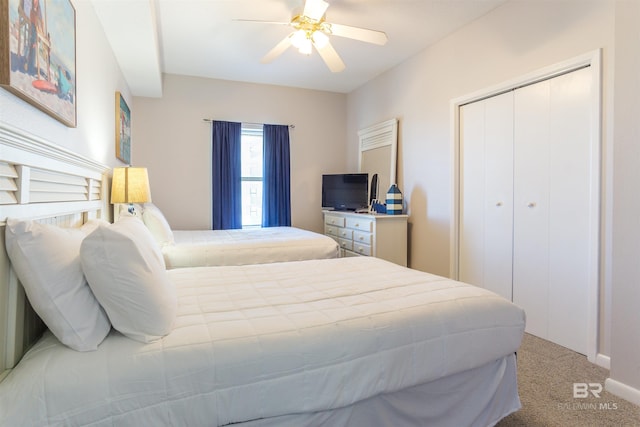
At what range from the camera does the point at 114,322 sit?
3.49 ft

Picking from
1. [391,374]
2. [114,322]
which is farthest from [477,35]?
[114,322]

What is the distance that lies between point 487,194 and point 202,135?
11.9 feet

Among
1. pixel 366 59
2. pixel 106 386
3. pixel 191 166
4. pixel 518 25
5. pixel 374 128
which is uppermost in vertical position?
pixel 366 59

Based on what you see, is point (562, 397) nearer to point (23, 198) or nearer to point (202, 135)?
point (23, 198)

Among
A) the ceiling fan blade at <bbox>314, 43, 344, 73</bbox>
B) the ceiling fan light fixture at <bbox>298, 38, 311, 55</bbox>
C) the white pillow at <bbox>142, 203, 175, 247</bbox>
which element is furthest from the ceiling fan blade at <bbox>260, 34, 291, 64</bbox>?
the white pillow at <bbox>142, 203, 175, 247</bbox>

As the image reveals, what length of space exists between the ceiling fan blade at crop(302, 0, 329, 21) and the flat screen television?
8.05ft

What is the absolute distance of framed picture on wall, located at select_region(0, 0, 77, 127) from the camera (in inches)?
42.4

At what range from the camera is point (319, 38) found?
2.65 meters

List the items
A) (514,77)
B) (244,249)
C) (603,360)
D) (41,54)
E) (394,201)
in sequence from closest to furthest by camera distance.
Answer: (41,54) < (603,360) < (514,77) < (244,249) < (394,201)

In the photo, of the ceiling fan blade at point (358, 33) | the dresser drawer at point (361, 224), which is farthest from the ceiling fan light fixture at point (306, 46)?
the dresser drawer at point (361, 224)

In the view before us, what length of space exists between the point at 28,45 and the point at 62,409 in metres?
1.27

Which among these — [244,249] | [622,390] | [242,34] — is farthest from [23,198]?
[622,390]

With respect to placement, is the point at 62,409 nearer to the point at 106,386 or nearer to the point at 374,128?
the point at 106,386

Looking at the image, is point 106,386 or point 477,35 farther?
point 477,35
